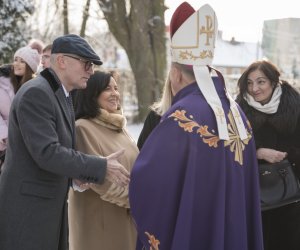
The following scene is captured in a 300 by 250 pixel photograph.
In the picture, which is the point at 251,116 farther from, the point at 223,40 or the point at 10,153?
the point at 223,40

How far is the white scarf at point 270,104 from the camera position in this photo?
133 inches

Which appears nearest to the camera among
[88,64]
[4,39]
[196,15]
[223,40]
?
[196,15]

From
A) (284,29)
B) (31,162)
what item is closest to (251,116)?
(31,162)

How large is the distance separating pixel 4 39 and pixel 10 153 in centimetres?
698

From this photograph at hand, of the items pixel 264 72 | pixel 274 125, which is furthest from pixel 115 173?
pixel 264 72

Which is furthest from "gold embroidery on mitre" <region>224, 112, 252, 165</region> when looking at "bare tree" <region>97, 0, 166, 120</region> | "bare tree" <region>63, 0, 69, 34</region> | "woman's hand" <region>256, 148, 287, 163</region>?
"bare tree" <region>63, 0, 69, 34</region>

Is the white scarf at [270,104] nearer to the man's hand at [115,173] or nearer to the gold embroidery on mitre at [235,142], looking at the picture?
the gold embroidery on mitre at [235,142]

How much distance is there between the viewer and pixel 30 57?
13.4ft

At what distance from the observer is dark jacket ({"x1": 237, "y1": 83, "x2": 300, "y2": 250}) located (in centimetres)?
335

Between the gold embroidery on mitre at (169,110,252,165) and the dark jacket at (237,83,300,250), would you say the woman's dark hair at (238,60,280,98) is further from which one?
the gold embroidery on mitre at (169,110,252,165)

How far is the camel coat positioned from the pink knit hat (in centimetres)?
162

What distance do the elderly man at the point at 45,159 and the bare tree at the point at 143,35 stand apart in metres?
11.4

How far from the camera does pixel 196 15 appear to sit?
222cm

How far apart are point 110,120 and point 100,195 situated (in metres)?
0.48
